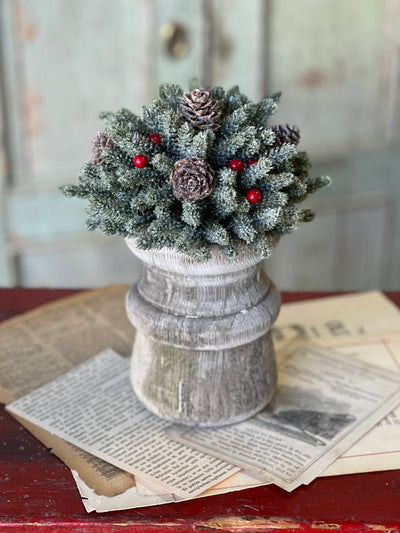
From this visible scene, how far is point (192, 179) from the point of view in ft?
2.22

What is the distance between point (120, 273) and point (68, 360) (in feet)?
3.88

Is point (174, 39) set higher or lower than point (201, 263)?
higher

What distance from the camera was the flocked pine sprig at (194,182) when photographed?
0.69 m

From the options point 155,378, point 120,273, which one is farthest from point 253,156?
point 120,273

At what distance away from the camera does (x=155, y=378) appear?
2.70ft

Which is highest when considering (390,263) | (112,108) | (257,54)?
(257,54)

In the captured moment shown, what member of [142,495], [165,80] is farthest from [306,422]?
[165,80]

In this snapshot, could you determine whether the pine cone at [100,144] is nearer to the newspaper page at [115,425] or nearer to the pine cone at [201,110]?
the pine cone at [201,110]

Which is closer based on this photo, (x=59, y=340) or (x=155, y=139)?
(x=155, y=139)

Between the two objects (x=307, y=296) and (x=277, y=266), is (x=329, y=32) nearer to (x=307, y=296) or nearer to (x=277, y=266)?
(x=277, y=266)

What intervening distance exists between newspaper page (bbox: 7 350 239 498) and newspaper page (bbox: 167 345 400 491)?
1.1 inches

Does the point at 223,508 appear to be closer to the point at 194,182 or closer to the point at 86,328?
the point at 194,182

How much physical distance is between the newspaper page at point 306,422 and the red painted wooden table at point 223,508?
0.03m

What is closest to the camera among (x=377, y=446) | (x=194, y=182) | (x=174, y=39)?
(x=194, y=182)
